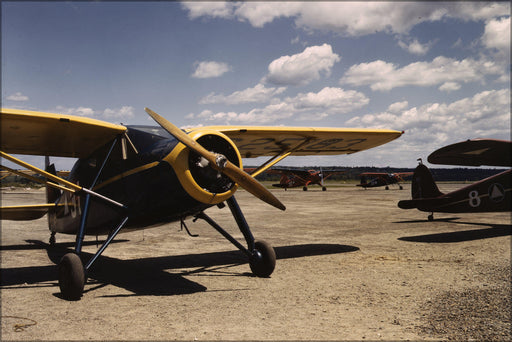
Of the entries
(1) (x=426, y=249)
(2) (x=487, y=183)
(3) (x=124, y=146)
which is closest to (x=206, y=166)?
(3) (x=124, y=146)

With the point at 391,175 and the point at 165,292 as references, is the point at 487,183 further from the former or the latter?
the point at 391,175

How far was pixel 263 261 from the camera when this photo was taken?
21.9ft

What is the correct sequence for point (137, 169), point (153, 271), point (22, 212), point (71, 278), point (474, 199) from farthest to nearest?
point (474, 199) < point (22, 212) < point (153, 271) < point (137, 169) < point (71, 278)

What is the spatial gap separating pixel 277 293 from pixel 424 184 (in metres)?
11.5

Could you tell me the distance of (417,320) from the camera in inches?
173

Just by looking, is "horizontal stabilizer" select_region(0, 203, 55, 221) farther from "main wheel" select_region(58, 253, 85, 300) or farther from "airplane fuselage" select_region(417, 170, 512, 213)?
"airplane fuselage" select_region(417, 170, 512, 213)

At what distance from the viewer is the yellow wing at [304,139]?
7641 millimetres

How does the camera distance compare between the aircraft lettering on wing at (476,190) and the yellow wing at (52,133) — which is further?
the aircraft lettering on wing at (476,190)

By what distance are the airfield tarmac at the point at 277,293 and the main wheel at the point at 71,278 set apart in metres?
0.16

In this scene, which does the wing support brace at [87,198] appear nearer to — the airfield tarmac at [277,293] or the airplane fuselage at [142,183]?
the airplane fuselage at [142,183]

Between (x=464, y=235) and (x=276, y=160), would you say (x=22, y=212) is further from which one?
(x=464, y=235)

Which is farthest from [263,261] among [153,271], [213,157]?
[213,157]

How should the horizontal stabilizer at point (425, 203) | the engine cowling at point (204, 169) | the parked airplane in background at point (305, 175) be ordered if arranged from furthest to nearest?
the parked airplane in background at point (305, 175), the horizontal stabilizer at point (425, 203), the engine cowling at point (204, 169)

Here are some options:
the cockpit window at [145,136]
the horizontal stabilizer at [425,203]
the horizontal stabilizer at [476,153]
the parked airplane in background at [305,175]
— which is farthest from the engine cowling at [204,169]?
the parked airplane in background at [305,175]
